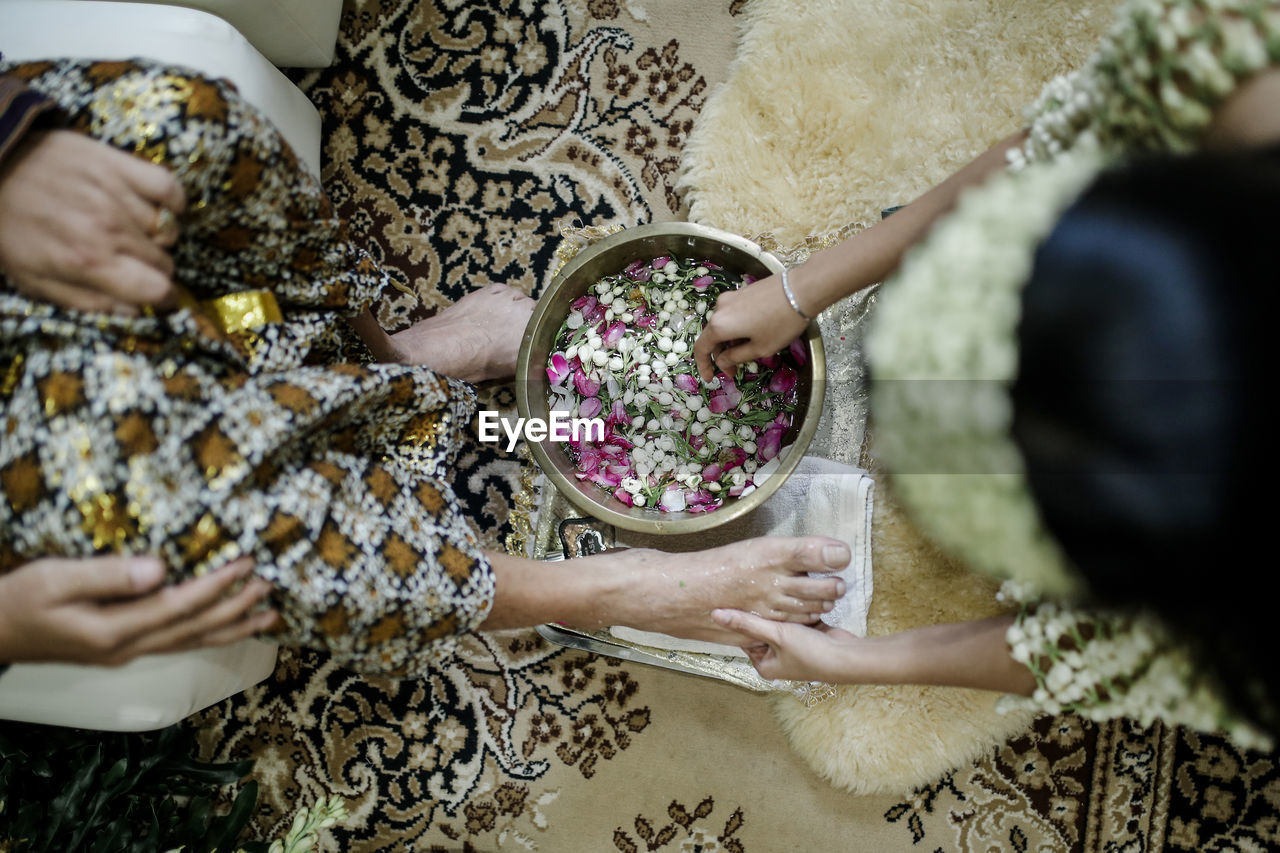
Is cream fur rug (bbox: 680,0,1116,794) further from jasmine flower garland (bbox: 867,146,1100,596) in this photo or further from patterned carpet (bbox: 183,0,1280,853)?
jasmine flower garland (bbox: 867,146,1100,596)

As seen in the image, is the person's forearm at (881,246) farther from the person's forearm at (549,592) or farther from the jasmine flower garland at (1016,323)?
the person's forearm at (549,592)

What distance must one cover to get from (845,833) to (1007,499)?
1089 millimetres

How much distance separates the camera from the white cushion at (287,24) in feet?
3.70

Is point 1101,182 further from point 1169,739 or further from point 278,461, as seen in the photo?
point 1169,739

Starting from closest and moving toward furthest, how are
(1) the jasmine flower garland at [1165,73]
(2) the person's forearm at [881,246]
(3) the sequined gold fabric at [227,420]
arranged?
1. (1) the jasmine flower garland at [1165,73]
2. (3) the sequined gold fabric at [227,420]
3. (2) the person's forearm at [881,246]

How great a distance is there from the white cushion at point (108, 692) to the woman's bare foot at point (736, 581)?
0.57 metres

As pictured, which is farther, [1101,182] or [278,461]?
[278,461]

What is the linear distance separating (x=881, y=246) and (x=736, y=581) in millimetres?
494

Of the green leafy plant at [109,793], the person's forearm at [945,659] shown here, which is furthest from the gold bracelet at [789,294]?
the green leafy plant at [109,793]

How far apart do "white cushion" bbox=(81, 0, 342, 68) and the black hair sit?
1.22m

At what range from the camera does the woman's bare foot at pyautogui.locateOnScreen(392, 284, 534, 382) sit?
1255 mm

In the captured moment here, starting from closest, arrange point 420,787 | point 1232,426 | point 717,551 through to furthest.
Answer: point 1232,426 → point 717,551 → point 420,787

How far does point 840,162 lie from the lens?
4.04 feet

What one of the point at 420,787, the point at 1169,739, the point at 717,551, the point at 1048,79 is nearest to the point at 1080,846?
the point at 1169,739
